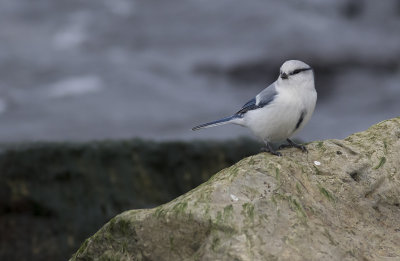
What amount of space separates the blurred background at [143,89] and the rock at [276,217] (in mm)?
3502

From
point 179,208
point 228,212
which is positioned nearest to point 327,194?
point 228,212

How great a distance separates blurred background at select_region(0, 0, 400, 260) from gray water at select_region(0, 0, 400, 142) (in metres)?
0.03

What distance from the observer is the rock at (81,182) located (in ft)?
27.0

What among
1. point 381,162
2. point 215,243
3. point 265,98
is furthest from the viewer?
point 265,98

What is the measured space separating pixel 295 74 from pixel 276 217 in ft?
5.46

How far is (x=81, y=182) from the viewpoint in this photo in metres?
8.44

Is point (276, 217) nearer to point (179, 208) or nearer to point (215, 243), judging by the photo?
point (215, 243)

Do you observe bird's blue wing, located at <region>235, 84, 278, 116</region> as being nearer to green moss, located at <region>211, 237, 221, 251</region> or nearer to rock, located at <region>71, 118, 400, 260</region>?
rock, located at <region>71, 118, 400, 260</region>

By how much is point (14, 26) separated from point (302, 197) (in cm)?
1172

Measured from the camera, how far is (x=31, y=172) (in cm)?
835

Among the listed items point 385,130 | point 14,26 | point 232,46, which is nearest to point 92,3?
point 14,26

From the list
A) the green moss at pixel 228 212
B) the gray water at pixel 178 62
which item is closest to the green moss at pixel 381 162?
the green moss at pixel 228 212

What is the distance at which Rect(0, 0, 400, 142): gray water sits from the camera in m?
11.5

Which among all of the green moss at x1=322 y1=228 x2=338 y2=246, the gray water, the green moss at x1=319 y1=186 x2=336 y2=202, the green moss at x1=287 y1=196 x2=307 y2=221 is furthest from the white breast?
the gray water
